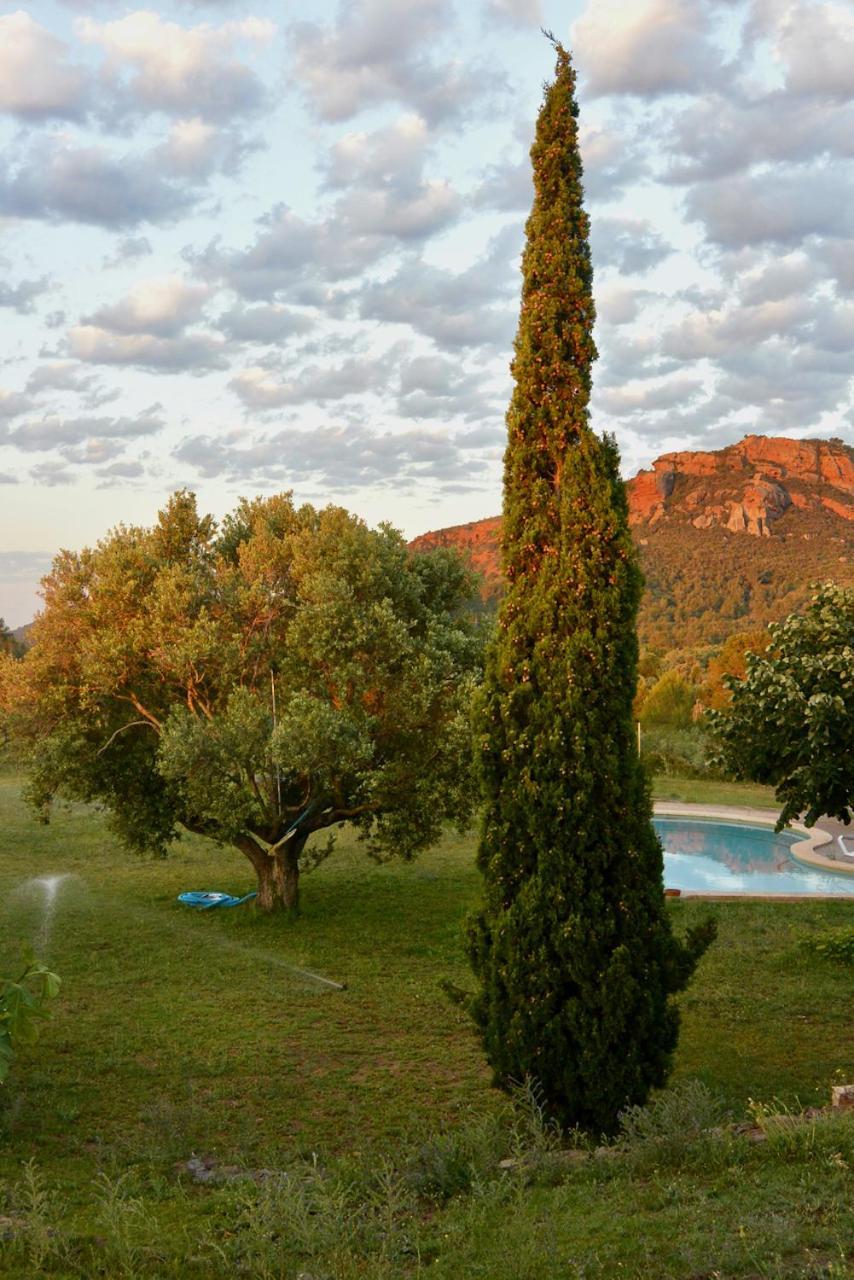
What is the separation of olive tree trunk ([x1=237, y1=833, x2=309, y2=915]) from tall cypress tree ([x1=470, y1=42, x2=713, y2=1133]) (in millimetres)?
7806

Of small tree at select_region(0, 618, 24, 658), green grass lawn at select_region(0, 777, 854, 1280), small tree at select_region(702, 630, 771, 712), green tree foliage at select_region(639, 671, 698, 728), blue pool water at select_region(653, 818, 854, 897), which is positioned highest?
small tree at select_region(0, 618, 24, 658)

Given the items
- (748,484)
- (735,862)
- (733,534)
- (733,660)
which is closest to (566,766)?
(735,862)

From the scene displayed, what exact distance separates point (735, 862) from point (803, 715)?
12.2m

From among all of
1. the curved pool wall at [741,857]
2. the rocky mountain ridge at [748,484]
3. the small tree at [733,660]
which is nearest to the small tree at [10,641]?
the small tree at [733,660]

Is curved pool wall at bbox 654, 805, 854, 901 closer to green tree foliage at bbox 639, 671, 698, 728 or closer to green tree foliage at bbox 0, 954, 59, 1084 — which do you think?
green tree foliage at bbox 639, 671, 698, 728

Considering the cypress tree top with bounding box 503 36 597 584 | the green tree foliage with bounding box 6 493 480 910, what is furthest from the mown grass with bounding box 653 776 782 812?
the cypress tree top with bounding box 503 36 597 584

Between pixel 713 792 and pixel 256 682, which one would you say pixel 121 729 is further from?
pixel 713 792

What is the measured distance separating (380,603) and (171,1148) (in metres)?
7.89

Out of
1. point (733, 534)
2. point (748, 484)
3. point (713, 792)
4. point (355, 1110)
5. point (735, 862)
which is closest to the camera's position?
point (355, 1110)

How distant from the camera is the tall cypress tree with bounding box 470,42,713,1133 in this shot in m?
7.50

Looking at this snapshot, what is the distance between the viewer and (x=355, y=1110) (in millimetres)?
8391

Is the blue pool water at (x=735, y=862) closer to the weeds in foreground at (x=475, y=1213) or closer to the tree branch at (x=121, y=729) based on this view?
the tree branch at (x=121, y=729)

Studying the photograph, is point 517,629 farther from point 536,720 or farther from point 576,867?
point 576,867

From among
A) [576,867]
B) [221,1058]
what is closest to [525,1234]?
[576,867]
